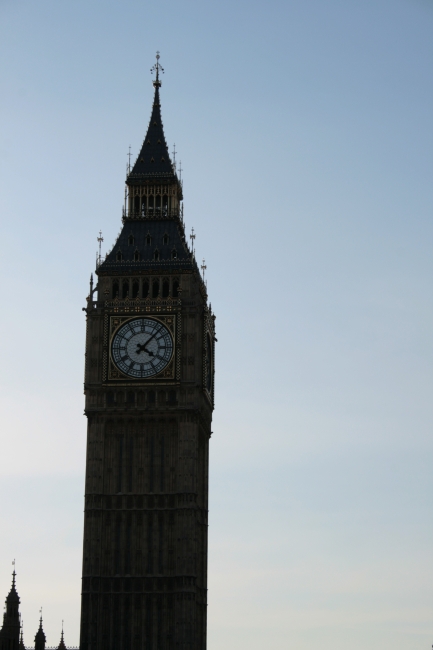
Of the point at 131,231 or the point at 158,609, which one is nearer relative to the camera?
the point at 158,609

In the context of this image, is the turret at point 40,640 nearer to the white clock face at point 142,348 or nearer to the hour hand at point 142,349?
the white clock face at point 142,348

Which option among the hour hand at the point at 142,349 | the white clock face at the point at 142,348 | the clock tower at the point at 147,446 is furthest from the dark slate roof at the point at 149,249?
the hour hand at the point at 142,349

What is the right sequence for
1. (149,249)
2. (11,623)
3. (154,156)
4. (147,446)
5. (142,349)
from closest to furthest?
(11,623)
(147,446)
(142,349)
(149,249)
(154,156)

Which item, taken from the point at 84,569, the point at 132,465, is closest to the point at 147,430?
the point at 132,465

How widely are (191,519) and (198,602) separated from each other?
588 cm

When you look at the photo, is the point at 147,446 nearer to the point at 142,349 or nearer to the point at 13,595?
the point at 142,349

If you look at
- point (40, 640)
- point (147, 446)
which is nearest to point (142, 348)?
point (147, 446)

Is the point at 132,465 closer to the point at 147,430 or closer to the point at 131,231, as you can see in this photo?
the point at 147,430

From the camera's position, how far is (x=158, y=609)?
110 m

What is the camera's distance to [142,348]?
115 meters

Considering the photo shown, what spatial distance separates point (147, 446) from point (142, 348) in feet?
21.5

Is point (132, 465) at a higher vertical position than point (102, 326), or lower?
lower

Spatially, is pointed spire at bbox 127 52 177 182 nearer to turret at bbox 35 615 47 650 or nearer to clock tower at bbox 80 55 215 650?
clock tower at bbox 80 55 215 650

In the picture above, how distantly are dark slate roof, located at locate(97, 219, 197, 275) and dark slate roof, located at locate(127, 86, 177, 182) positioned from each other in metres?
3.41
